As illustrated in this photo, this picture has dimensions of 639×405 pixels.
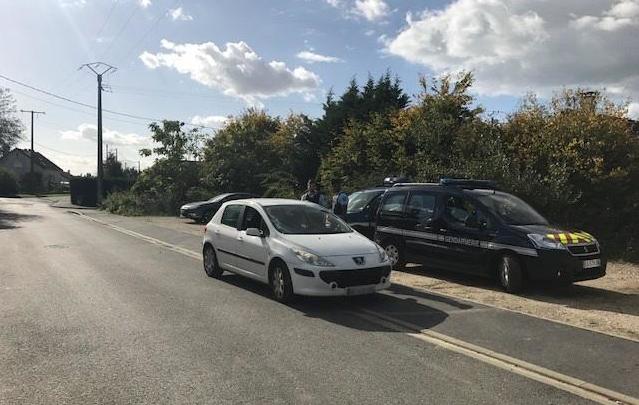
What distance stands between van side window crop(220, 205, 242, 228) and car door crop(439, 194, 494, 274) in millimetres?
3513

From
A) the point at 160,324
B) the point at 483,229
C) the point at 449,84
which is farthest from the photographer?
the point at 449,84

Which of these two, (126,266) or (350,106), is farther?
(350,106)

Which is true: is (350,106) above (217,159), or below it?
above

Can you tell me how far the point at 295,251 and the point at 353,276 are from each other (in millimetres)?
852

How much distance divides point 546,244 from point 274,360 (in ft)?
16.5

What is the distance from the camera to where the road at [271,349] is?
4793mm

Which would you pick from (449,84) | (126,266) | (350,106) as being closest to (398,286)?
(126,266)

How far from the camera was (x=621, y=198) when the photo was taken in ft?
47.3

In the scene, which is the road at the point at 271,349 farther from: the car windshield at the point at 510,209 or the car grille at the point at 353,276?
the car windshield at the point at 510,209

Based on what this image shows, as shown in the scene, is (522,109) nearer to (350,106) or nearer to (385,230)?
(385,230)

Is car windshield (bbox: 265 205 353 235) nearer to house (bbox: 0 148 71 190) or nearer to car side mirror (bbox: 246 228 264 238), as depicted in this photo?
car side mirror (bbox: 246 228 264 238)

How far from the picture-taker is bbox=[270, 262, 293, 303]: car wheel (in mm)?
8039

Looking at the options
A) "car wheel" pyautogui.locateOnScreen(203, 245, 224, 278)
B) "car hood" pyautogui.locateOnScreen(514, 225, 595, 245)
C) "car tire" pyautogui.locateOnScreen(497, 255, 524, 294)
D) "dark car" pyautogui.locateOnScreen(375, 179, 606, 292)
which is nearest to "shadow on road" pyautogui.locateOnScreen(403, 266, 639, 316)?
"car tire" pyautogui.locateOnScreen(497, 255, 524, 294)

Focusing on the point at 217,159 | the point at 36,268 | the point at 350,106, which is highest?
the point at 350,106
